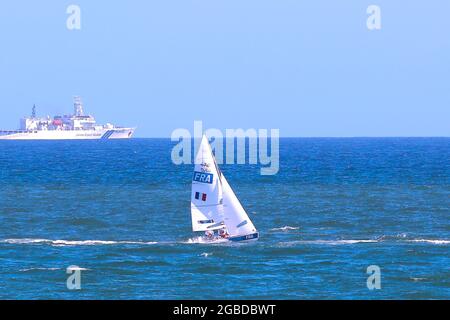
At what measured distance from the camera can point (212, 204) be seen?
53125 millimetres

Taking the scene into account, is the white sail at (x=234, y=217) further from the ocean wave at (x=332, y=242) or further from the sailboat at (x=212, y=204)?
the ocean wave at (x=332, y=242)

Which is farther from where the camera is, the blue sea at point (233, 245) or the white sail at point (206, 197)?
the white sail at point (206, 197)

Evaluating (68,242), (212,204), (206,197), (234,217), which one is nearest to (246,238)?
(234,217)

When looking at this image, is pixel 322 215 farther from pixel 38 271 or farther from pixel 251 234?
pixel 38 271

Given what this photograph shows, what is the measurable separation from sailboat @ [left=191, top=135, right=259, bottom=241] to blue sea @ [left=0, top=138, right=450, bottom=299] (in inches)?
55.7

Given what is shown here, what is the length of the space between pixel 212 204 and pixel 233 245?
2.52 meters

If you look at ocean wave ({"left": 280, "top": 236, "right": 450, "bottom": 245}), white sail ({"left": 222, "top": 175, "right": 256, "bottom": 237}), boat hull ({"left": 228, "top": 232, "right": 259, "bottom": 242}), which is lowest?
ocean wave ({"left": 280, "top": 236, "right": 450, "bottom": 245})

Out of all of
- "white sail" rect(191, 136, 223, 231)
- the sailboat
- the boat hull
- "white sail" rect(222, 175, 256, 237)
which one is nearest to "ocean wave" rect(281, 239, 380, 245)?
the boat hull

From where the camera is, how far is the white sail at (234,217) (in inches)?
2096

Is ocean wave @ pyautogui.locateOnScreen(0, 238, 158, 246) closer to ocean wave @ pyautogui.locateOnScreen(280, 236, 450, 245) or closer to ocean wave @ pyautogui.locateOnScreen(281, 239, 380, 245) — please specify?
ocean wave @ pyautogui.locateOnScreen(281, 239, 380, 245)

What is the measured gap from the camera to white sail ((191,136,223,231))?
53.0 m

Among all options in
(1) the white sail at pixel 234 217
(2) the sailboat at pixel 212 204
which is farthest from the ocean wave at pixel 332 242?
(2) the sailboat at pixel 212 204

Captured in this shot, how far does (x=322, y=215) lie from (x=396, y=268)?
25.8m

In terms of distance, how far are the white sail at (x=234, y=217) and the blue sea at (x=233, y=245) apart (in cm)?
131
